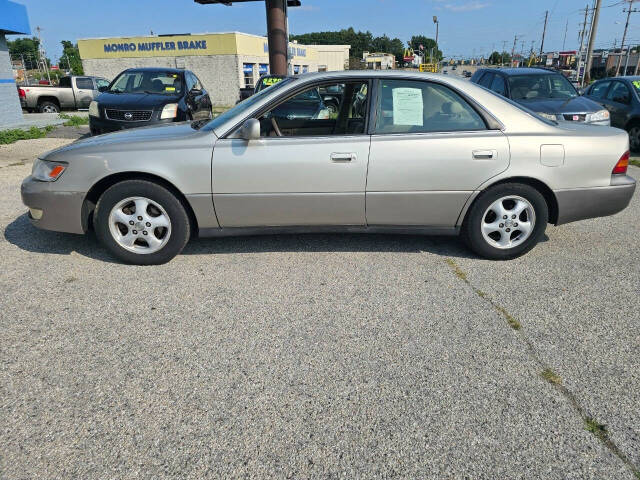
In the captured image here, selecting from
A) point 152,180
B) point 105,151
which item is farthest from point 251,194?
point 105,151

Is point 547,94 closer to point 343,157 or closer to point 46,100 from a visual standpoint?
point 343,157

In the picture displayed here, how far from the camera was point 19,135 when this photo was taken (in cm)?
1197

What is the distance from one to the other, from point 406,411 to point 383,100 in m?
2.59

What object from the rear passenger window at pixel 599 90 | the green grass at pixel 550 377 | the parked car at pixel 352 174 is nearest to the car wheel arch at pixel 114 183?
the parked car at pixel 352 174

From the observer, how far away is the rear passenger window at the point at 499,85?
9.82 m

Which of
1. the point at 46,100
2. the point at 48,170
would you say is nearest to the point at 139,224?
the point at 48,170

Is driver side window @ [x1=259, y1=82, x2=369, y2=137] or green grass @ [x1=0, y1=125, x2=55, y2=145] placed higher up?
driver side window @ [x1=259, y1=82, x2=369, y2=137]

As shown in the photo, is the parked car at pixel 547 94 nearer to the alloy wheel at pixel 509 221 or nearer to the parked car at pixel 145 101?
the alloy wheel at pixel 509 221

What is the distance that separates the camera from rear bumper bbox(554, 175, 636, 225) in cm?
404

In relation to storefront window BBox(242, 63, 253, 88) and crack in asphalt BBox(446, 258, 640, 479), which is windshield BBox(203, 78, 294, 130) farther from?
storefront window BBox(242, 63, 253, 88)

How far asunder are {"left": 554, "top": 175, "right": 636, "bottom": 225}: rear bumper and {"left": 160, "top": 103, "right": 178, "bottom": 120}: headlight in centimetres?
782

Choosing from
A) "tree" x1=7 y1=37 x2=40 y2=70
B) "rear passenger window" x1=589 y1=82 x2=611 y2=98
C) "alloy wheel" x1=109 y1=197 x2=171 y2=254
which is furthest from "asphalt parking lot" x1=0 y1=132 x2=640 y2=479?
"tree" x1=7 y1=37 x2=40 y2=70

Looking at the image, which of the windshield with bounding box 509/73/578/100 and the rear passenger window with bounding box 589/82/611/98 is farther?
the rear passenger window with bounding box 589/82/611/98

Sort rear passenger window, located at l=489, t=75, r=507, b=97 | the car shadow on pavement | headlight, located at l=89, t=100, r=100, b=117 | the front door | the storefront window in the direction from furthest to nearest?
the storefront window < rear passenger window, located at l=489, t=75, r=507, b=97 < headlight, located at l=89, t=100, r=100, b=117 < the car shadow on pavement < the front door
